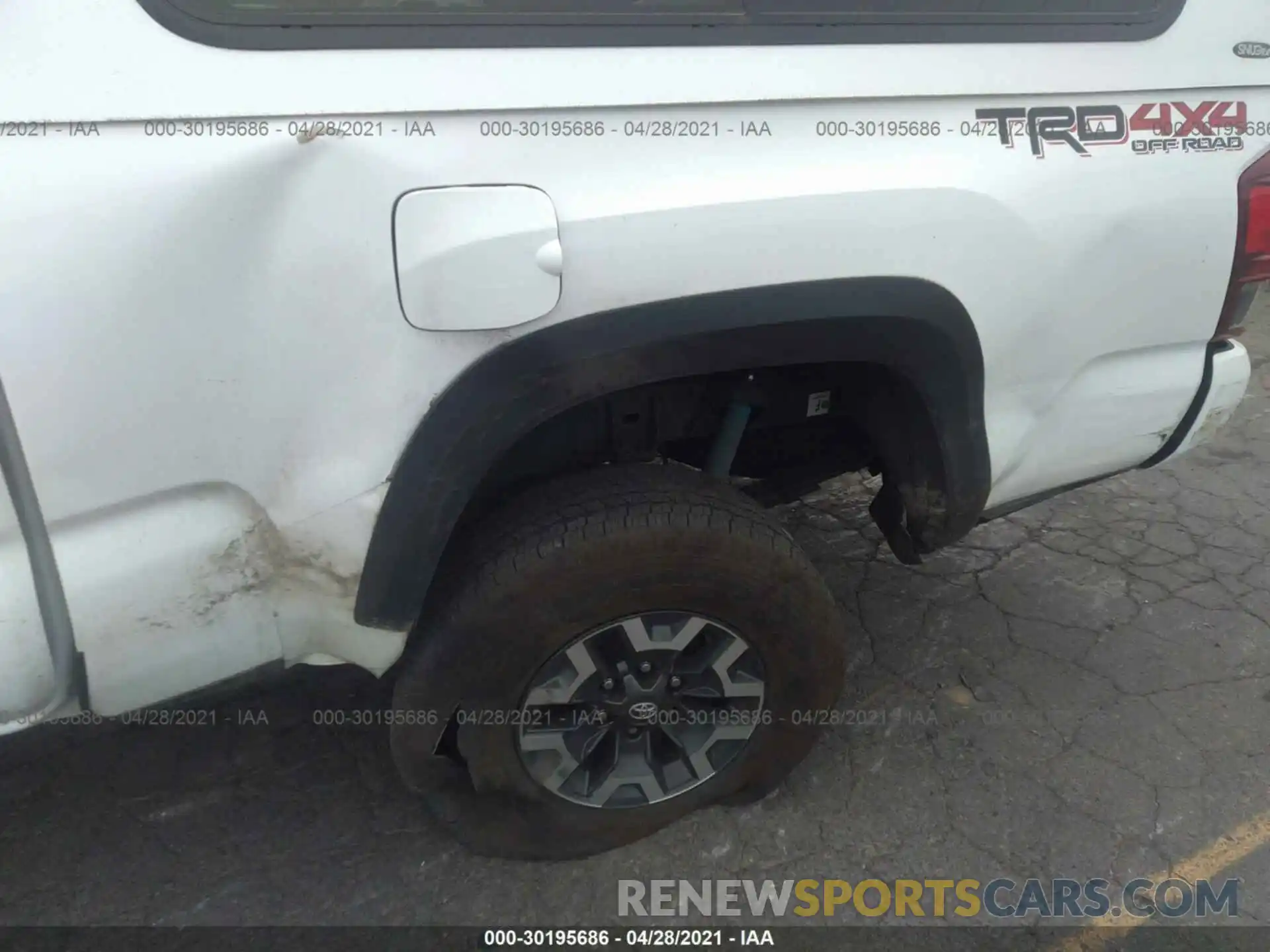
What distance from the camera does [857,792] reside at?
2.27 m

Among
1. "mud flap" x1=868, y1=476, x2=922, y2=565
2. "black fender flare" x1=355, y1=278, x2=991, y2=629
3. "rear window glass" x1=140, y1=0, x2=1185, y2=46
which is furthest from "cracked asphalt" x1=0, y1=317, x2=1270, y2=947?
"rear window glass" x1=140, y1=0, x2=1185, y2=46

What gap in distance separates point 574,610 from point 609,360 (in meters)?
0.49

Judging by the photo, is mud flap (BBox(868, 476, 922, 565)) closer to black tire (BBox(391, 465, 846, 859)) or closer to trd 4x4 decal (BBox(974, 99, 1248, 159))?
black tire (BBox(391, 465, 846, 859))

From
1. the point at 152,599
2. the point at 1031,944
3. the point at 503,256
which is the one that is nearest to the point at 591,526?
the point at 503,256

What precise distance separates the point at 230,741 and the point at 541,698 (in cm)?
101

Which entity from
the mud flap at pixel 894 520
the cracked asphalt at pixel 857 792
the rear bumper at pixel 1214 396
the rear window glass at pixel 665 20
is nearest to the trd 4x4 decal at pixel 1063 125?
the rear window glass at pixel 665 20

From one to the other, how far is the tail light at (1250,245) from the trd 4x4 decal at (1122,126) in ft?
0.23

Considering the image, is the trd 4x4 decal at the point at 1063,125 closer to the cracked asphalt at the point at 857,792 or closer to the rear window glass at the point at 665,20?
the rear window glass at the point at 665,20

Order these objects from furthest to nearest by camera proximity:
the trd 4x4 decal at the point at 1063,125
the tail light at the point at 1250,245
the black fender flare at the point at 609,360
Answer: the tail light at the point at 1250,245 < the trd 4x4 decal at the point at 1063,125 < the black fender flare at the point at 609,360

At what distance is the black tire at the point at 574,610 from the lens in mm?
1726

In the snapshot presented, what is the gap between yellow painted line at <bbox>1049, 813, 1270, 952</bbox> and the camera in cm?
195

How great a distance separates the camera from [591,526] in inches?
67.7

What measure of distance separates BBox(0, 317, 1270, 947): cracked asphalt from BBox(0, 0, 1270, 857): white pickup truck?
0.25m

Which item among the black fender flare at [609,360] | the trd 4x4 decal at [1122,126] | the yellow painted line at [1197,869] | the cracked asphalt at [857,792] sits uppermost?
the trd 4x4 decal at [1122,126]
